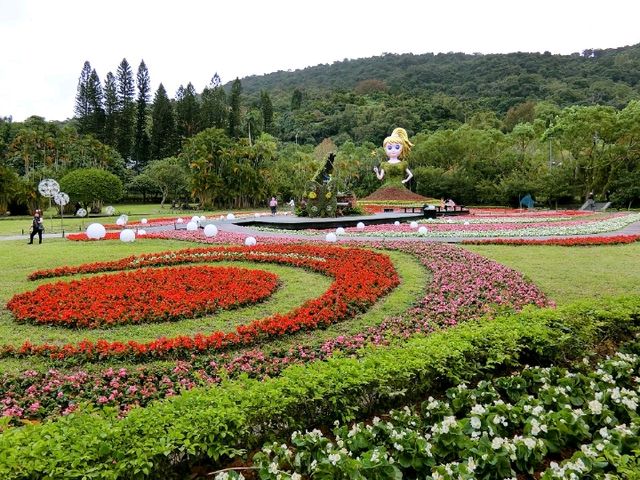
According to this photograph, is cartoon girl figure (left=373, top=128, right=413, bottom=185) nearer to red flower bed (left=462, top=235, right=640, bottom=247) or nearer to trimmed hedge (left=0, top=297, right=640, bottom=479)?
red flower bed (left=462, top=235, right=640, bottom=247)

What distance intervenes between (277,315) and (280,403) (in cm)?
308

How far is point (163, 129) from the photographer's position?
5869 cm

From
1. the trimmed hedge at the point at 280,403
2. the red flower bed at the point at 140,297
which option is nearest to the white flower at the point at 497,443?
the trimmed hedge at the point at 280,403

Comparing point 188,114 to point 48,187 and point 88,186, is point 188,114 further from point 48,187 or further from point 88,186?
point 48,187

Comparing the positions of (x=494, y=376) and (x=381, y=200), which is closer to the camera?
(x=494, y=376)

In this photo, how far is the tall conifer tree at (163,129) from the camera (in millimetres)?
57969

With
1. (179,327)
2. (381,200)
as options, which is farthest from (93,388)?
(381,200)

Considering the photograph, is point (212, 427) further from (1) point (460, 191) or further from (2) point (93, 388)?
(1) point (460, 191)

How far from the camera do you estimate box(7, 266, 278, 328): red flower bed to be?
649 cm

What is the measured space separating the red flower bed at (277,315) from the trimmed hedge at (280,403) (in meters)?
1.41

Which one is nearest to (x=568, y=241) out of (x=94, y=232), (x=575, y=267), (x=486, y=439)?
(x=575, y=267)

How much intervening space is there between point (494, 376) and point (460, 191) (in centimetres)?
4340

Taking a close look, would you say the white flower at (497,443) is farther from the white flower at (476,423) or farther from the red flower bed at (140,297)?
the red flower bed at (140,297)

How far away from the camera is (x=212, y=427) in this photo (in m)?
2.81
